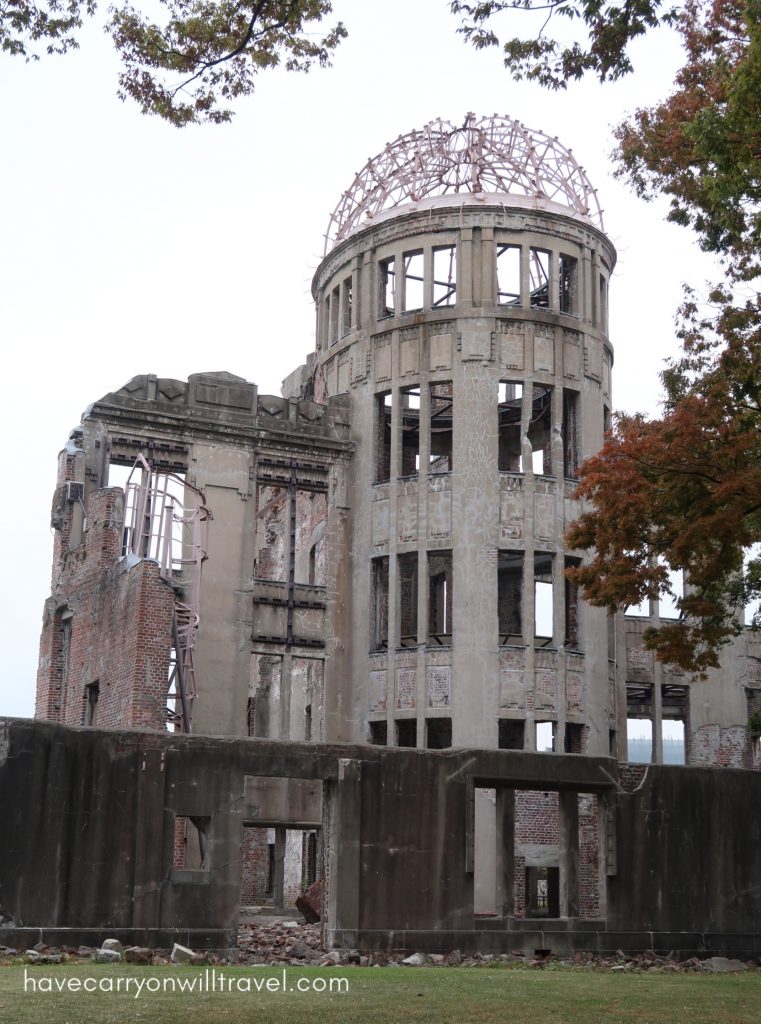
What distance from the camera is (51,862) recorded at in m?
19.2

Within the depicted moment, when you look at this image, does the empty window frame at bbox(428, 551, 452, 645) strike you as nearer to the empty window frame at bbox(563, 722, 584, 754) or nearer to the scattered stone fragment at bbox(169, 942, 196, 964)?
the empty window frame at bbox(563, 722, 584, 754)

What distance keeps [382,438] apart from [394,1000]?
20.6 m

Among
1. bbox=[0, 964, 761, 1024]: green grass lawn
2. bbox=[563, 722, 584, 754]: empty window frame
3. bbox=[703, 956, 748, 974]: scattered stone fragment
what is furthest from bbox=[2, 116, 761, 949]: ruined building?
bbox=[0, 964, 761, 1024]: green grass lawn

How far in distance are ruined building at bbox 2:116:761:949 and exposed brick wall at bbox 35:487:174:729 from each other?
0.06 metres

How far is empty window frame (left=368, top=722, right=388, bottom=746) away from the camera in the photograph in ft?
102

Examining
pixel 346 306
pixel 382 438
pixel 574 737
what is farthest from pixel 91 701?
pixel 346 306

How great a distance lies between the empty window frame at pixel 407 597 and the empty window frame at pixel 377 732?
1.81 m

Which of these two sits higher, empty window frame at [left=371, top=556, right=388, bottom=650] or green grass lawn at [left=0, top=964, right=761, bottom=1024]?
empty window frame at [left=371, top=556, right=388, bottom=650]

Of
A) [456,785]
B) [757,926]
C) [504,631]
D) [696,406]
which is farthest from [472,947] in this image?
Result: [504,631]

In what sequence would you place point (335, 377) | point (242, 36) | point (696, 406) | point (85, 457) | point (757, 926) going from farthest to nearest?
point (335, 377), point (85, 457), point (757, 926), point (696, 406), point (242, 36)

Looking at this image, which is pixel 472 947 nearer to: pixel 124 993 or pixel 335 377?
pixel 124 993

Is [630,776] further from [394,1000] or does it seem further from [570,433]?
[570,433]

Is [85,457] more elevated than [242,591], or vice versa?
[85,457]

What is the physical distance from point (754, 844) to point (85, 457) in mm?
15703
